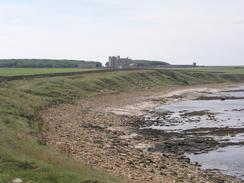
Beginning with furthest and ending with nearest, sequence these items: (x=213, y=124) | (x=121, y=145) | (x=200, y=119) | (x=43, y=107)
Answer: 1. (x=200, y=119)
2. (x=43, y=107)
3. (x=213, y=124)
4. (x=121, y=145)

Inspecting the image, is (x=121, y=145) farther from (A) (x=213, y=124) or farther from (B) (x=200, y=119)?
(B) (x=200, y=119)

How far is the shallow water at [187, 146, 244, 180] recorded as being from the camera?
3080 cm

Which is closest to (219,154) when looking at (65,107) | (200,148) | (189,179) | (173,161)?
(200,148)

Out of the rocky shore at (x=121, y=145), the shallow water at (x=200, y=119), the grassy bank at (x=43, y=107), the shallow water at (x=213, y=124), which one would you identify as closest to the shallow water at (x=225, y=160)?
the shallow water at (x=213, y=124)

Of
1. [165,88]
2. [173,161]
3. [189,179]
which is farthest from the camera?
[165,88]

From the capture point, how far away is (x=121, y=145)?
121 feet

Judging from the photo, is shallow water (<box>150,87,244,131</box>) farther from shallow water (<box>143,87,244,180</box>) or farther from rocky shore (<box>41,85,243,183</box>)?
rocky shore (<box>41,85,243,183</box>)

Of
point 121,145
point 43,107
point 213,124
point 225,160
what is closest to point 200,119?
point 213,124

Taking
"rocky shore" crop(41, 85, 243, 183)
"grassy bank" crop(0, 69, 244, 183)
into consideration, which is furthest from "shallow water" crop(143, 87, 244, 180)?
"grassy bank" crop(0, 69, 244, 183)

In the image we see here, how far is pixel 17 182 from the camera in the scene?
→ 61.6ft

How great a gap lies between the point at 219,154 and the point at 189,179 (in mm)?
10280

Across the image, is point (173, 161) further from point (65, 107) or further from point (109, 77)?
point (109, 77)

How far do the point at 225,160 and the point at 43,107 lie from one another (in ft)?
84.4

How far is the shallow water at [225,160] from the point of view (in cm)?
3080
